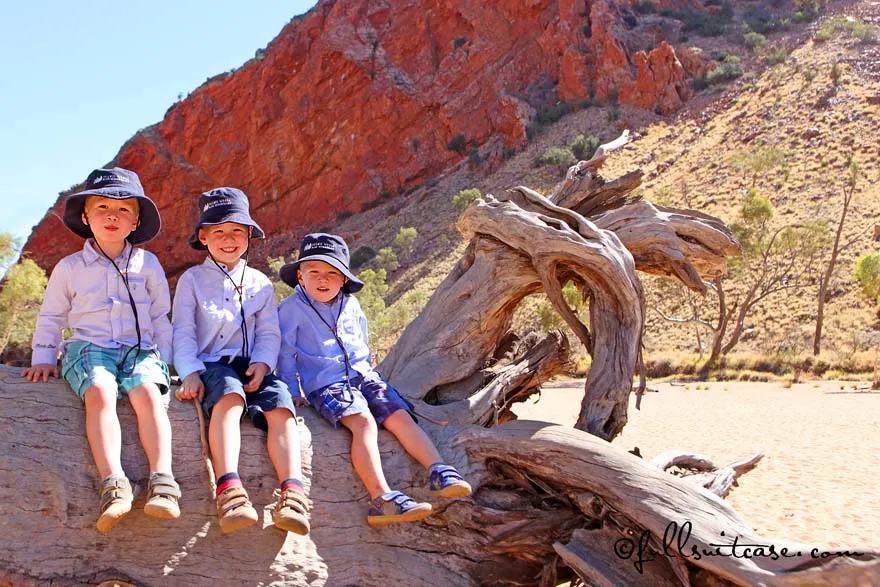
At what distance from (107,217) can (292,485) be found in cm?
183

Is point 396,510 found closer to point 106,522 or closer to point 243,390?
point 243,390

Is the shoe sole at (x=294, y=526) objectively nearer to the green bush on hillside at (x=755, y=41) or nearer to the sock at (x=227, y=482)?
the sock at (x=227, y=482)

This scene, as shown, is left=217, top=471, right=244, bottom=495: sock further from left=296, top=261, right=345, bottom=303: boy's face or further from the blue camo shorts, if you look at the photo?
left=296, top=261, right=345, bottom=303: boy's face

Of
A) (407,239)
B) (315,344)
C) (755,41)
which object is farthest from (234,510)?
(755,41)

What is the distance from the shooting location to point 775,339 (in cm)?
2538

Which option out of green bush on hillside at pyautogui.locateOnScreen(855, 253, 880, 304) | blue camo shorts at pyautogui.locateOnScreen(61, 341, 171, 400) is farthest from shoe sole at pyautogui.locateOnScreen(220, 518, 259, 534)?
green bush on hillside at pyautogui.locateOnScreen(855, 253, 880, 304)

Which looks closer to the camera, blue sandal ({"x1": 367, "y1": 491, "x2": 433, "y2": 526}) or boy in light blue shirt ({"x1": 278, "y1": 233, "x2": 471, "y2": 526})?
blue sandal ({"x1": 367, "y1": 491, "x2": 433, "y2": 526})

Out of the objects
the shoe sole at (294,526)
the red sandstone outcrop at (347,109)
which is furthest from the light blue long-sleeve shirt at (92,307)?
the red sandstone outcrop at (347,109)

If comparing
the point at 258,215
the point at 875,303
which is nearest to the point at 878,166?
the point at 875,303

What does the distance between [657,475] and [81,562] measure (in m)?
3.03

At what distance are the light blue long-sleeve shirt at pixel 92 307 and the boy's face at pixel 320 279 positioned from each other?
1.01 meters

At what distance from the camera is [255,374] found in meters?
3.78

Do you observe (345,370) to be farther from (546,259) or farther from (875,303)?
(875,303)

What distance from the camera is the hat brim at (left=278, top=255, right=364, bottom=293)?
4.34 metres
